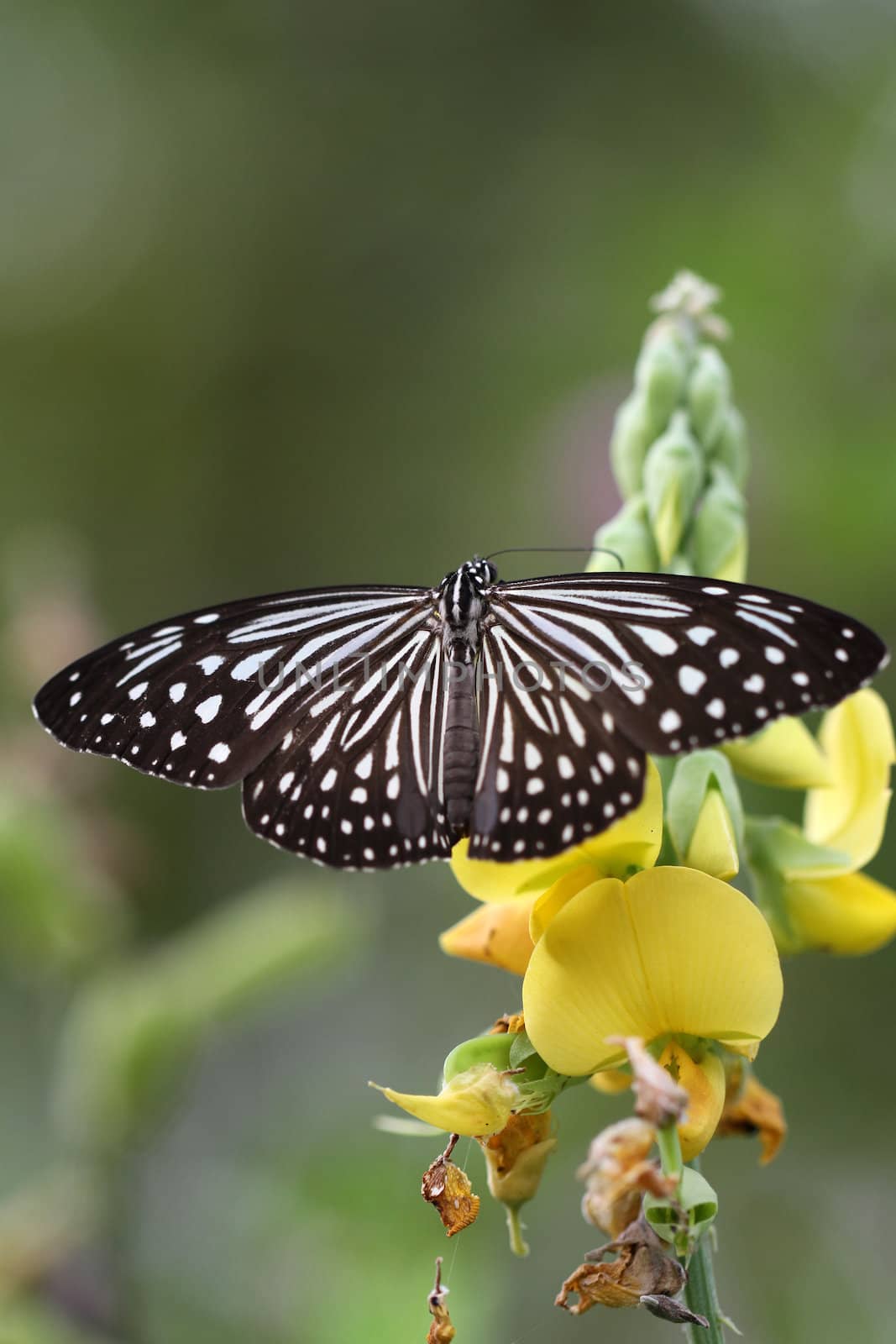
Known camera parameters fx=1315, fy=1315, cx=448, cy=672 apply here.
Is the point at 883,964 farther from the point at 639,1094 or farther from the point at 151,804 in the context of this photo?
the point at 151,804

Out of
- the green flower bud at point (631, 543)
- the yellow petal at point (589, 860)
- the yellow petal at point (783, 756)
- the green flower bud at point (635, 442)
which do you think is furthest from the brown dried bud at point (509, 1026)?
the green flower bud at point (635, 442)

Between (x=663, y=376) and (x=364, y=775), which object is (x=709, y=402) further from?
(x=364, y=775)

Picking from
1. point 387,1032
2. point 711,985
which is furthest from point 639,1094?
point 387,1032

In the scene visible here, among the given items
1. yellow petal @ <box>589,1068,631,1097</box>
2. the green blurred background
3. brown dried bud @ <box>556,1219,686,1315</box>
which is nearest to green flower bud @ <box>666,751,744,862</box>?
yellow petal @ <box>589,1068,631,1097</box>

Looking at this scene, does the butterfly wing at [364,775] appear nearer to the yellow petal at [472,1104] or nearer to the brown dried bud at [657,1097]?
the yellow petal at [472,1104]

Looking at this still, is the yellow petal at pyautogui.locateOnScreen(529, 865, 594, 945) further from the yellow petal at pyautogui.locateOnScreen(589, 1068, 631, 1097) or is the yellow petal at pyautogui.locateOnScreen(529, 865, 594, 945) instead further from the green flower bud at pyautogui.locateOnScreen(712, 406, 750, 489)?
the green flower bud at pyautogui.locateOnScreen(712, 406, 750, 489)

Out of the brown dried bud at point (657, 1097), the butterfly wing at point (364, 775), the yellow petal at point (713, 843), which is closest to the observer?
the brown dried bud at point (657, 1097)
